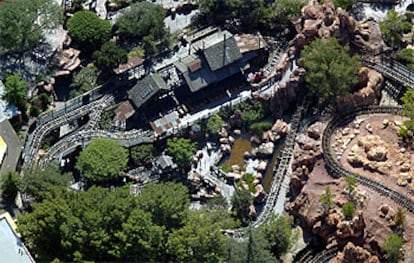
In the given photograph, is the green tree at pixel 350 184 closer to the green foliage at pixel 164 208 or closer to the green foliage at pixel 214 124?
the green foliage at pixel 164 208

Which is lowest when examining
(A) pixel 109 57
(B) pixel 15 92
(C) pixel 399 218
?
(C) pixel 399 218

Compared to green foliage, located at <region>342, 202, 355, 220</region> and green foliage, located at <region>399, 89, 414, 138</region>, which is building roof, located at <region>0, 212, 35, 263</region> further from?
green foliage, located at <region>399, 89, 414, 138</region>

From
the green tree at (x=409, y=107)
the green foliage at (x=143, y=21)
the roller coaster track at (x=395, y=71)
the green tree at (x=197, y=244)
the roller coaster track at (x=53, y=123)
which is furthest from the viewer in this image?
the green foliage at (x=143, y=21)

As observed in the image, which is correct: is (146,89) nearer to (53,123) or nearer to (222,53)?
(222,53)

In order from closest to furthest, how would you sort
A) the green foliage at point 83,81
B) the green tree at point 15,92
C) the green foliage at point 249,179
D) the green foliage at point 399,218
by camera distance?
1. the green foliage at point 399,218
2. the green foliage at point 249,179
3. the green tree at point 15,92
4. the green foliage at point 83,81

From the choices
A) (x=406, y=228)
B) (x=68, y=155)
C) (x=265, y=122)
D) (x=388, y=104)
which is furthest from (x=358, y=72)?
(x=68, y=155)

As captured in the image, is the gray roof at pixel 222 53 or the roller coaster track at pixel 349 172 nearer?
the roller coaster track at pixel 349 172

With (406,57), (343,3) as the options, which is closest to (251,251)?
(406,57)

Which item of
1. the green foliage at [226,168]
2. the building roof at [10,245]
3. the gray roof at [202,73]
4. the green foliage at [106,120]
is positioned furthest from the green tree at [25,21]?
the green foliage at [226,168]
